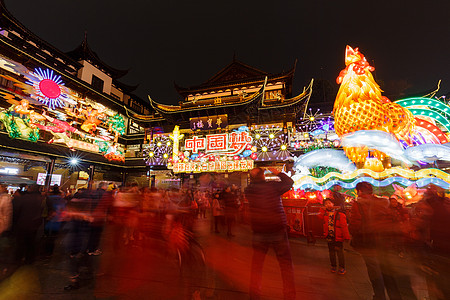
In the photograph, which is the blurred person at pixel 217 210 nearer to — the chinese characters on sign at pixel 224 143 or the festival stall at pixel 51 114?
the chinese characters on sign at pixel 224 143

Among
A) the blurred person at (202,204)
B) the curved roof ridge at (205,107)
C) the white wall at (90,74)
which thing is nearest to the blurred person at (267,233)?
the blurred person at (202,204)

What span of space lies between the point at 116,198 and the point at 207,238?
3418 millimetres

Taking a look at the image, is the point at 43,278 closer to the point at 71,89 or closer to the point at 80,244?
the point at 80,244

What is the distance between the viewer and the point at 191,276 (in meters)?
3.71

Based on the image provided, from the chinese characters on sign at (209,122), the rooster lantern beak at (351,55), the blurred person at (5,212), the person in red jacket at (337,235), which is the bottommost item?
the person in red jacket at (337,235)

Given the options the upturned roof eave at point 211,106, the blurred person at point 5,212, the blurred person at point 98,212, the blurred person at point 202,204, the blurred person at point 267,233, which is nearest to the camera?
the blurred person at point 267,233

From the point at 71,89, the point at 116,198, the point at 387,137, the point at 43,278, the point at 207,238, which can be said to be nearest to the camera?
the point at 43,278

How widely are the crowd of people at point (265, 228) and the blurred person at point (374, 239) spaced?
0.01m

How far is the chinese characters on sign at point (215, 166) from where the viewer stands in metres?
15.6

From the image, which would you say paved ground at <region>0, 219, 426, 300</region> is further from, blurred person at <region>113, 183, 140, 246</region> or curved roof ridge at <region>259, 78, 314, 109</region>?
curved roof ridge at <region>259, 78, 314, 109</region>

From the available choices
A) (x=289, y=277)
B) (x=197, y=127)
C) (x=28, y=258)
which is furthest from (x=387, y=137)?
(x=197, y=127)

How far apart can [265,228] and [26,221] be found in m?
4.84

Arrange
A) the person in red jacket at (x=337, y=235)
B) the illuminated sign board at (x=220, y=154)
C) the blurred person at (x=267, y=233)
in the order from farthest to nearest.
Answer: the illuminated sign board at (x=220, y=154)
the person in red jacket at (x=337, y=235)
the blurred person at (x=267, y=233)

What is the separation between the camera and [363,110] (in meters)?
7.00
